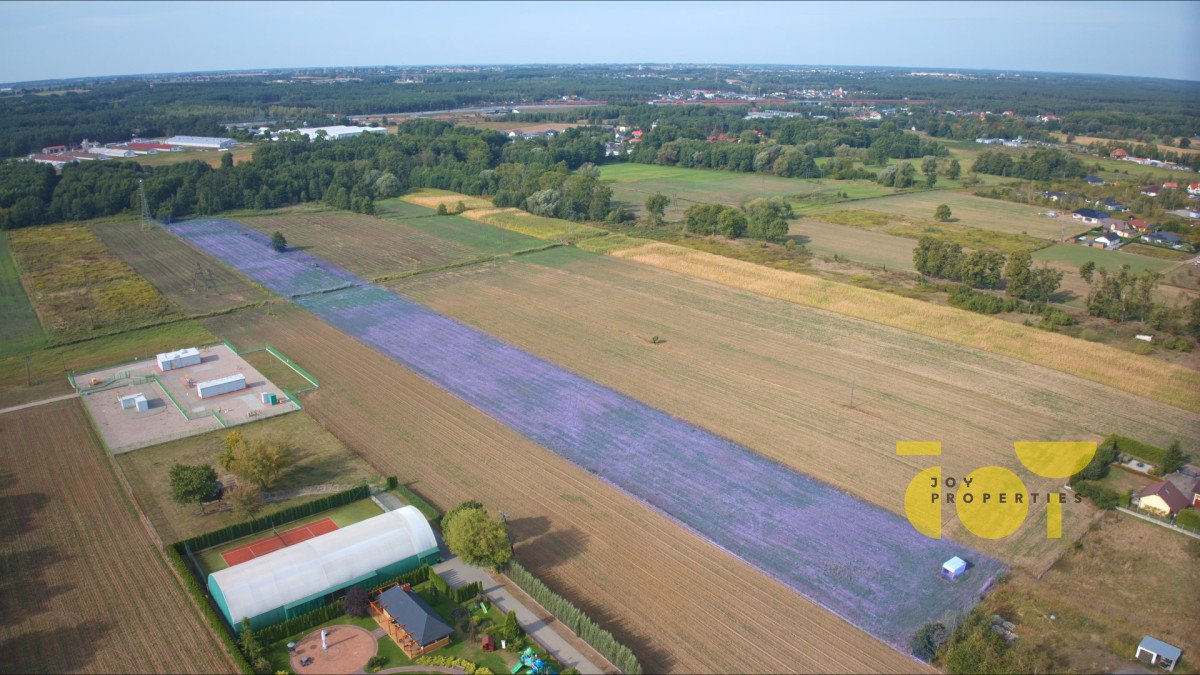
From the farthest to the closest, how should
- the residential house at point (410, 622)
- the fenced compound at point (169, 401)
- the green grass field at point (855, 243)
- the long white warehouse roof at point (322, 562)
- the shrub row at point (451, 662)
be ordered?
the green grass field at point (855, 243) → the fenced compound at point (169, 401) → the long white warehouse roof at point (322, 562) → the residential house at point (410, 622) → the shrub row at point (451, 662)

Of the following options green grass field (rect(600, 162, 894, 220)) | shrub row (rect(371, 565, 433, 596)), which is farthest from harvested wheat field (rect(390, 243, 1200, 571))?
green grass field (rect(600, 162, 894, 220))

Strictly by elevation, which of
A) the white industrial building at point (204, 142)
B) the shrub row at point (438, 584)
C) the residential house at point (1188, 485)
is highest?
the white industrial building at point (204, 142)

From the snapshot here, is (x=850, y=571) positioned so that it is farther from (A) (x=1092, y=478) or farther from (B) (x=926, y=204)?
(B) (x=926, y=204)

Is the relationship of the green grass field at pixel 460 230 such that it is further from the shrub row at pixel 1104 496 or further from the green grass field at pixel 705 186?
the shrub row at pixel 1104 496

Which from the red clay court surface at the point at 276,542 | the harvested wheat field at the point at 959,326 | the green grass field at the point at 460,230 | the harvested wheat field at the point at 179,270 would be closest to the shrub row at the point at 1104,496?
the harvested wheat field at the point at 959,326

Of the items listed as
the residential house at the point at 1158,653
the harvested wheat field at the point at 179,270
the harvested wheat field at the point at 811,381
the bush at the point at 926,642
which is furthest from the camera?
the harvested wheat field at the point at 179,270

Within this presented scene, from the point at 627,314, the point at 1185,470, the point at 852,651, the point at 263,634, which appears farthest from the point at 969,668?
the point at 627,314

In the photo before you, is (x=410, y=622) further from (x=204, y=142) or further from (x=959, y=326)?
(x=204, y=142)
